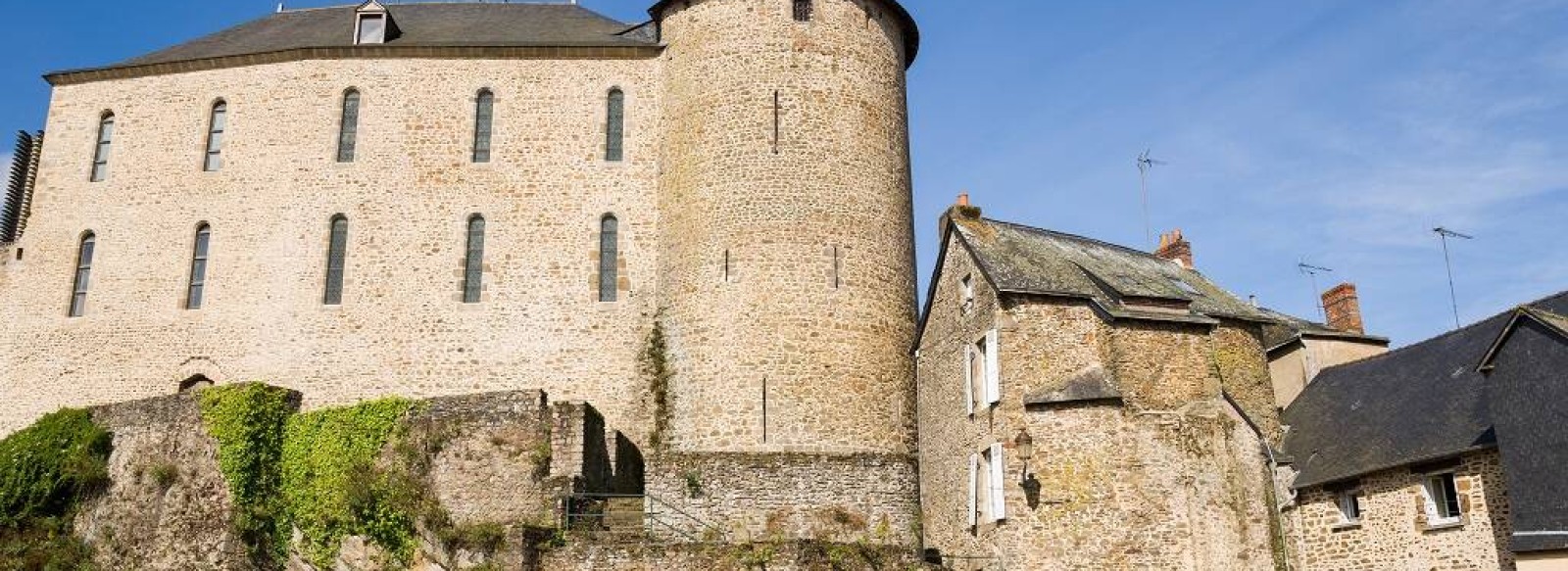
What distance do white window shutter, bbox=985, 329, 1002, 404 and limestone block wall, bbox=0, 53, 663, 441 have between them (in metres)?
6.67

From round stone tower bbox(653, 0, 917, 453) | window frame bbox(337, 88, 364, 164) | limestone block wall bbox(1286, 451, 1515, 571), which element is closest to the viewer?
limestone block wall bbox(1286, 451, 1515, 571)

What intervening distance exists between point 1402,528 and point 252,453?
56.6 feet

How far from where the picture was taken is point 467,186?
23.6 meters

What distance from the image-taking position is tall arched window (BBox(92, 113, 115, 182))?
24.9 metres

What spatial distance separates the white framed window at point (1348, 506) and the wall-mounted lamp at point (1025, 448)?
4.18 meters

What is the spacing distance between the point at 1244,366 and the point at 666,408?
9.41 m

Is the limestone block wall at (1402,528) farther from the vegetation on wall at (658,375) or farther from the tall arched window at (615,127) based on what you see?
the tall arched window at (615,127)

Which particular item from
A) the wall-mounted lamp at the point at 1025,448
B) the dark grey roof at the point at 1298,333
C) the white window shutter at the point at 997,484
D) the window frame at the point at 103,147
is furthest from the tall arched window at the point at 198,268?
the dark grey roof at the point at 1298,333

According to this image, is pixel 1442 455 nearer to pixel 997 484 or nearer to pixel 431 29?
pixel 997 484

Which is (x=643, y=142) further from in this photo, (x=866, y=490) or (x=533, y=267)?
(x=866, y=490)

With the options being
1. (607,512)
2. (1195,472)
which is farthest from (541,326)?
(1195,472)

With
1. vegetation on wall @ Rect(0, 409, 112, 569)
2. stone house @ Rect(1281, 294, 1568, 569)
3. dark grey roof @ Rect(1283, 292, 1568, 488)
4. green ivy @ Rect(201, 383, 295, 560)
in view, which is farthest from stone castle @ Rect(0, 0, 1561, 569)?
green ivy @ Rect(201, 383, 295, 560)

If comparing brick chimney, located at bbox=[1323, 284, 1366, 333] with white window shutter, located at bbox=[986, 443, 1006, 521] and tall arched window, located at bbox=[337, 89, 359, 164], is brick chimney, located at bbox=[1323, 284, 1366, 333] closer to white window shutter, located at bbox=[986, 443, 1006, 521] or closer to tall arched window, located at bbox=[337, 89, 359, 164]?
white window shutter, located at bbox=[986, 443, 1006, 521]

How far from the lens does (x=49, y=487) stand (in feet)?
64.8
